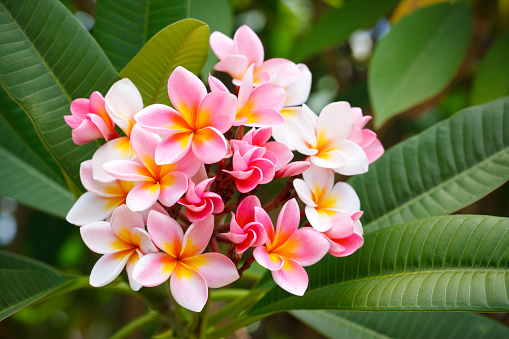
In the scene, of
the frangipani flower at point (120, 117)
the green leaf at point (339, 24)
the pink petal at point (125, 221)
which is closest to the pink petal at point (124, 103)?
the frangipani flower at point (120, 117)

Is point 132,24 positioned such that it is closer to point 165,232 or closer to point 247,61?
point 247,61

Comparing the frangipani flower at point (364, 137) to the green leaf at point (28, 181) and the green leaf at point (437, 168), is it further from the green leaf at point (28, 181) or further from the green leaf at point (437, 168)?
the green leaf at point (28, 181)

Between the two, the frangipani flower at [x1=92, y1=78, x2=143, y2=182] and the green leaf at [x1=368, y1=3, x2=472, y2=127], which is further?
the green leaf at [x1=368, y1=3, x2=472, y2=127]

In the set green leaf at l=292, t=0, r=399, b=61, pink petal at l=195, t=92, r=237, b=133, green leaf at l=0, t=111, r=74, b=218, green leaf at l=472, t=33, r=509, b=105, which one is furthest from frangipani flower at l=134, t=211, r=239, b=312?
green leaf at l=472, t=33, r=509, b=105

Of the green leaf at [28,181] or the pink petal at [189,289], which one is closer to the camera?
the pink petal at [189,289]

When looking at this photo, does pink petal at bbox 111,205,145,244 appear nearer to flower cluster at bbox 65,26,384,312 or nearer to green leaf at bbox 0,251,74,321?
flower cluster at bbox 65,26,384,312

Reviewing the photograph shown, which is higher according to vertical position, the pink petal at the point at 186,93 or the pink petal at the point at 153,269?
the pink petal at the point at 186,93

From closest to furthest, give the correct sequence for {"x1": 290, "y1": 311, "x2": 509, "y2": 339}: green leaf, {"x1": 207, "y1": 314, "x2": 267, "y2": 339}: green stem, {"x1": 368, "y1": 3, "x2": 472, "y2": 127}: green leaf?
{"x1": 207, "y1": 314, "x2": 267, "y2": 339}: green stem, {"x1": 290, "y1": 311, "x2": 509, "y2": 339}: green leaf, {"x1": 368, "y1": 3, "x2": 472, "y2": 127}: green leaf
